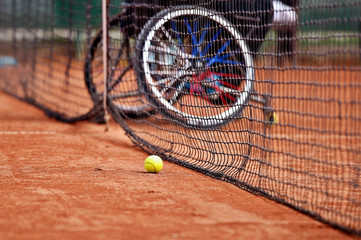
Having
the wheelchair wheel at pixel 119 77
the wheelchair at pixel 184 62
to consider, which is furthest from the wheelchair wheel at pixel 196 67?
the wheelchair wheel at pixel 119 77

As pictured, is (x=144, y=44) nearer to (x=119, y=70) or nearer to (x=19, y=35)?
(x=119, y=70)

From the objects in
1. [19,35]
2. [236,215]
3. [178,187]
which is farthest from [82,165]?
[19,35]

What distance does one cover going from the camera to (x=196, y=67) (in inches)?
184

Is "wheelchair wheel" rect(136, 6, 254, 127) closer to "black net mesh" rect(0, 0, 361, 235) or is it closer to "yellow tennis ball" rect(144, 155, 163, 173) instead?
"black net mesh" rect(0, 0, 361, 235)

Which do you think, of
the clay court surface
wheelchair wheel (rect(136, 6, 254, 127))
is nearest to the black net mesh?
wheelchair wheel (rect(136, 6, 254, 127))

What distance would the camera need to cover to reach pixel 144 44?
17.7 ft

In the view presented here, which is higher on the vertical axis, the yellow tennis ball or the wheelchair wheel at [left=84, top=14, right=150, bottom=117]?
the wheelchair wheel at [left=84, top=14, right=150, bottom=117]

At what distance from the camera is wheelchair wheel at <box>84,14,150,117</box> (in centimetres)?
565

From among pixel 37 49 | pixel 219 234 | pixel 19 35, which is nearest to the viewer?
pixel 219 234

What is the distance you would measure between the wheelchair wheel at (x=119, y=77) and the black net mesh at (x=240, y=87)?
0.01 m

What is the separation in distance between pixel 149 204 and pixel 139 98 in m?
2.43

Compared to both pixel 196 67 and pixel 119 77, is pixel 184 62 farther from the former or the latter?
pixel 119 77

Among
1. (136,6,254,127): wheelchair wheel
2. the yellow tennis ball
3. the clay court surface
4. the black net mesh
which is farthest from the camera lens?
(136,6,254,127): wheelchair wheel

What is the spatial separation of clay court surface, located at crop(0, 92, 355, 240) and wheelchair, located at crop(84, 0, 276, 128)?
60 centimetres
